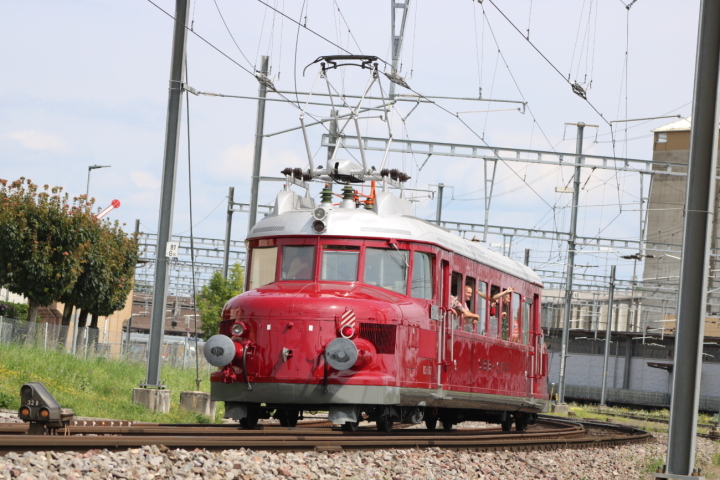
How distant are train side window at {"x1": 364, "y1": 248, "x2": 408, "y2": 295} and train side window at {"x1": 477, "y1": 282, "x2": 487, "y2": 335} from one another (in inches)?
98.5

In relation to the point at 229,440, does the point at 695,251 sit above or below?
above

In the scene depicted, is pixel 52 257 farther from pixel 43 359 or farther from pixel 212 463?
pixel 212 463

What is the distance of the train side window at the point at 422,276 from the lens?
49.7 ft

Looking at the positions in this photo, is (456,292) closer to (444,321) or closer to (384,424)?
(444,321)

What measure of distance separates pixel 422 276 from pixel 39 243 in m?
22.6

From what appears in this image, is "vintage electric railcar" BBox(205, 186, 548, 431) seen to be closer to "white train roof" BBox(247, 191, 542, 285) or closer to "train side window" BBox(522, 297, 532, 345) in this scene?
"white train roof" BBox(247, 191, 542, 285)

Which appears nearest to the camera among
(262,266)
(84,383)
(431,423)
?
(262,266)

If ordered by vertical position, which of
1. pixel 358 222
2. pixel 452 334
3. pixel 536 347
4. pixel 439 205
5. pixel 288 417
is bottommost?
pixel 288 417

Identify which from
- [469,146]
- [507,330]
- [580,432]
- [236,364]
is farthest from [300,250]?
[469,146]

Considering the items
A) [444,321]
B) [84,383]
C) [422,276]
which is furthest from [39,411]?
[84,383]

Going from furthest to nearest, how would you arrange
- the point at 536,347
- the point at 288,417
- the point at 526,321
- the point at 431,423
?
the point at 536,347
the point at 526,321
the point at 431,423
the point at 288,417

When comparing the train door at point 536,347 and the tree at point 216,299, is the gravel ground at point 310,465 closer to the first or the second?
the train door at point 536,347

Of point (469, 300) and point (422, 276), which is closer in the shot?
point (422, 276)

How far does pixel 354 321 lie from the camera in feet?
45.7
